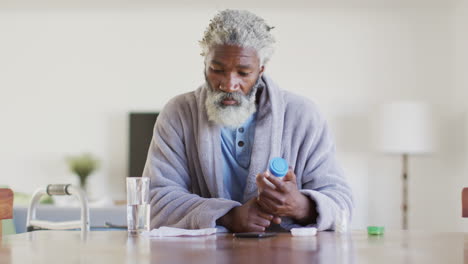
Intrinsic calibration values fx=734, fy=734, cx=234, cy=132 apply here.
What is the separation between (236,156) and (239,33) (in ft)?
1.16

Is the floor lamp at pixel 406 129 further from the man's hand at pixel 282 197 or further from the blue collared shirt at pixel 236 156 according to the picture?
the man's hand at pixel 282 197

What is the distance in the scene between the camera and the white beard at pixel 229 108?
79.4 inches

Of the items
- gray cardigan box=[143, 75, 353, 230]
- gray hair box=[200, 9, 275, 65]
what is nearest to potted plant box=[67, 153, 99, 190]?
gray cardigan box=[143, 75, 353, 230]

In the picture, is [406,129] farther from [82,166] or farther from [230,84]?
[230,84]

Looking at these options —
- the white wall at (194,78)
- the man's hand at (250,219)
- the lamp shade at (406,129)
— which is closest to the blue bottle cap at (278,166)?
the man's hand at (250,219)

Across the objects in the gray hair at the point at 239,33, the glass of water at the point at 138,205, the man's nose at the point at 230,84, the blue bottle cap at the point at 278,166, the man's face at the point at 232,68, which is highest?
the gray hair at the point at 239,33

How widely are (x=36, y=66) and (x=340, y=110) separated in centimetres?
289

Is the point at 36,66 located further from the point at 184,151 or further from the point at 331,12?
the point at 184,151

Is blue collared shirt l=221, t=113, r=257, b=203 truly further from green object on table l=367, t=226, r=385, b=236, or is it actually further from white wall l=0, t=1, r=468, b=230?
white wall l=0, t=1, r=468, b=230

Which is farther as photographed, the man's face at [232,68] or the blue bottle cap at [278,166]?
the man's face at [232,68]

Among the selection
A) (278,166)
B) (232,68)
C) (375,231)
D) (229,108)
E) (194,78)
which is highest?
→ (194,78)

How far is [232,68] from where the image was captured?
1999mm

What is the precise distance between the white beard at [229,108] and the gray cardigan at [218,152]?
41 mm

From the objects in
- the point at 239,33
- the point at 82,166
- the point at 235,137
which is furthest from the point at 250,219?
the point at 82,166
